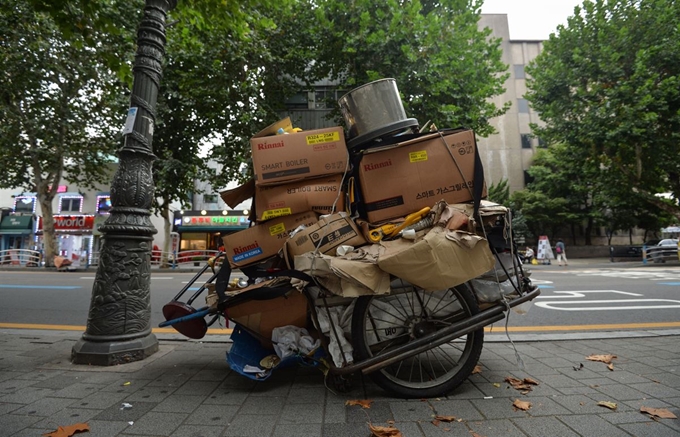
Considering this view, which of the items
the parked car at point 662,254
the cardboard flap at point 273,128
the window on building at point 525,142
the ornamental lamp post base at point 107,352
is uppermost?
the window on building at point 525,142

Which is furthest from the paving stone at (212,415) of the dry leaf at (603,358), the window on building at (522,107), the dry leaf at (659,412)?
the window on building at (522,107)

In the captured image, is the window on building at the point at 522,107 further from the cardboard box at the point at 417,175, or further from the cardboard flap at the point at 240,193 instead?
the cardboard flap at the point at 240,193

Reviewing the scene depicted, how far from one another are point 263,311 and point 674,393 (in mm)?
2846

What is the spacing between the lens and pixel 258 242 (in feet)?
8.16

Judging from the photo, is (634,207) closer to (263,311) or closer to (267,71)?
(267,71)

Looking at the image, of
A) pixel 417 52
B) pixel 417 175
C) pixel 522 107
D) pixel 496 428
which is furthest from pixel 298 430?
pixel 522 107

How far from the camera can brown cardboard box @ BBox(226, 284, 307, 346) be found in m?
2.50

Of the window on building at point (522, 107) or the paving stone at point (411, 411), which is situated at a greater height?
the window on building at point (522, 107)

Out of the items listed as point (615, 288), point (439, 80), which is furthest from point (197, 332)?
point (439, 80)

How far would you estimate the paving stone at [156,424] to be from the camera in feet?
6.14

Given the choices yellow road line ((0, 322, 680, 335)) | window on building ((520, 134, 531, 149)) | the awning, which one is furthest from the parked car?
the awning

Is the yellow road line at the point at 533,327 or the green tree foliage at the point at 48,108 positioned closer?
the yellow road line at the point at 533,327

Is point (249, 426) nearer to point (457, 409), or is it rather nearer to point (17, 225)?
point (457, 409)

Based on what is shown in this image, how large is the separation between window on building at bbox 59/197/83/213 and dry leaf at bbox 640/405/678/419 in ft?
106
